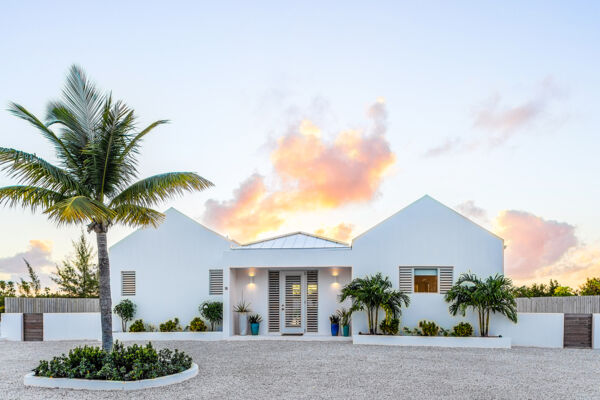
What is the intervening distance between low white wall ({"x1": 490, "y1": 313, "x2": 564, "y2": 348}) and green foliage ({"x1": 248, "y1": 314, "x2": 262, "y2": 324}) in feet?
24.2

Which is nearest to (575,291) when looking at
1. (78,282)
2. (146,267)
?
(146,267)

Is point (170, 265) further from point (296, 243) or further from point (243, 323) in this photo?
point (296, 243)

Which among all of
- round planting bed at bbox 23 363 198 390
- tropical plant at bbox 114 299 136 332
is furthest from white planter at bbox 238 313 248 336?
round planting bed at bbox 23 363 198 390

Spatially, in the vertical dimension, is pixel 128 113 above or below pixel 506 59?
below

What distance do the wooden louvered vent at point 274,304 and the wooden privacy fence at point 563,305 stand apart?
888cm

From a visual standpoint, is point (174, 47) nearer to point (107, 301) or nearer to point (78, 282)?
point (107, 301)

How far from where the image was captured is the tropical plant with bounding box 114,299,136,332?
1803 cm

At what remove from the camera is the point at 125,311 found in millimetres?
18031

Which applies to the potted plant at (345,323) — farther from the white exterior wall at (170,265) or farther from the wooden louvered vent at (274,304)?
the white exterior wall at (170,265)

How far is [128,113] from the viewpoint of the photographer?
10891mm

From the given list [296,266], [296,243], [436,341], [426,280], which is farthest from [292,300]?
[436,341]

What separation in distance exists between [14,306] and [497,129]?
17416mm

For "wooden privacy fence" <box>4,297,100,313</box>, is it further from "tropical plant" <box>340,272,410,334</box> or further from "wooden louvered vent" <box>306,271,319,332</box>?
"tropical plant" <box>340,272,410,334</box>

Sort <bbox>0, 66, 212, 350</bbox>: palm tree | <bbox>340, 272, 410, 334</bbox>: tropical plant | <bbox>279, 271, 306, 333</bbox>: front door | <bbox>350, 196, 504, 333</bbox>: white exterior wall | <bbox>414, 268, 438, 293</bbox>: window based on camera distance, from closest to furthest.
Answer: <bbox>0, 66, 212, 350</bbox>: palm tree < <bbox>340, 272, 410, 334</bbox>: tropical plant < <bbox>350, 196, 504, 333</bbox>: white exterior wall < <bbox>414, 268, 438, 293</bbox>: window < <bbox>279, 271, 306, 333</bbox>: front door
